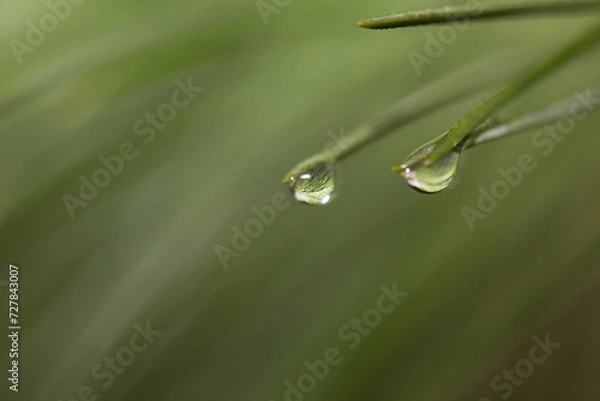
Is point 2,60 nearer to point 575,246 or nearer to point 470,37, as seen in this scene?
point 470,37

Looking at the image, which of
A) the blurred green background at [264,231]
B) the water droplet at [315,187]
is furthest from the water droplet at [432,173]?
the blurred green background at [264,231]

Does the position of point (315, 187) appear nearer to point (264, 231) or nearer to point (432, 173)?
point (432, 173)

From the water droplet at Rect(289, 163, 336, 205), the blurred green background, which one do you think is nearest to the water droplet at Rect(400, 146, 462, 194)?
the water droplet at Rect(289, 163, 336, 205)

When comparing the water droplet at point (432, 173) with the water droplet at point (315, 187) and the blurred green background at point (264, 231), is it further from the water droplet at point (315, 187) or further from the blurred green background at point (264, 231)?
the blurred green background at point (264, 231)

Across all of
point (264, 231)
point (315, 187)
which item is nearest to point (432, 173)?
point (315, 187)

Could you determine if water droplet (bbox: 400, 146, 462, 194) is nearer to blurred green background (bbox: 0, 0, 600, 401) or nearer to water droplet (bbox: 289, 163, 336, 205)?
water droplet (bbox: 289, 163, 336, 205)
